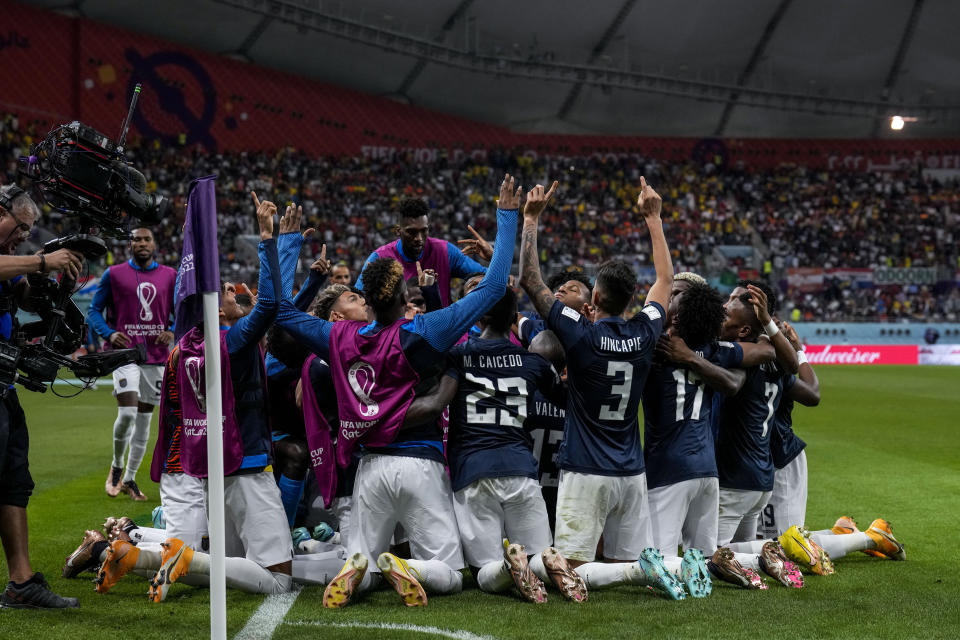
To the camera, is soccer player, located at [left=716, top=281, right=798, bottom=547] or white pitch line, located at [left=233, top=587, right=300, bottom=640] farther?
soccer player, located at [left=716, top=281, right=798, bottom=547]

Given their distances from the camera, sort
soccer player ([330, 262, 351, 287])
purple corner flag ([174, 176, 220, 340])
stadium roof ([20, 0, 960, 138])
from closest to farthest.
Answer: purple corner flag ([174, 176, 220, 340]), soccer player ([330, 262, 351, 287]), stadium roof ([20, 0, 960, 138])

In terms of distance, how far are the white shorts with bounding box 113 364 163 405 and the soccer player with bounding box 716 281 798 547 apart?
551cm

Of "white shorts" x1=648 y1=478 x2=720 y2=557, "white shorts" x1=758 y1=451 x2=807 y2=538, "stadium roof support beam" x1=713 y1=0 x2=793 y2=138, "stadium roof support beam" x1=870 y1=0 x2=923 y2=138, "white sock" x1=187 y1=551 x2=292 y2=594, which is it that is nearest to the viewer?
"white sock" x1=187 y1=551 x2=292 y2=594

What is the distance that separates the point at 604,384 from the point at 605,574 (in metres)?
Answer: 1.00

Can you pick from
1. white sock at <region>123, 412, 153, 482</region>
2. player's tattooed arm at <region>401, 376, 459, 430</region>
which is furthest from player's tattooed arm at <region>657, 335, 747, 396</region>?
white sock at <region>123, 412, 153, 482</region>

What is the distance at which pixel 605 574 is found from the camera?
4.78m

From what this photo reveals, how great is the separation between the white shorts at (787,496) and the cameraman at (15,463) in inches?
166

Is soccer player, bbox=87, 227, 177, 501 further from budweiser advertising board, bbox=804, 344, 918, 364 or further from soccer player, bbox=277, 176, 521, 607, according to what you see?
budweiser advertising board, bbox=804, 344, 918, 364

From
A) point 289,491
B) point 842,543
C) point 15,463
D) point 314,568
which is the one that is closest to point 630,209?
point 842,543

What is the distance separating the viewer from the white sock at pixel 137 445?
27.5ft

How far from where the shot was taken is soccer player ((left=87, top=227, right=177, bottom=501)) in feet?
27.7

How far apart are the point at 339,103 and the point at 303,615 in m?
35.6

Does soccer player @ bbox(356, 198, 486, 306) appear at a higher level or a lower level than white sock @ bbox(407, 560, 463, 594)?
higher

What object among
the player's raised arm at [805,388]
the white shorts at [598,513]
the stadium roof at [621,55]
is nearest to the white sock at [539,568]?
the white shorts at [598,513]
